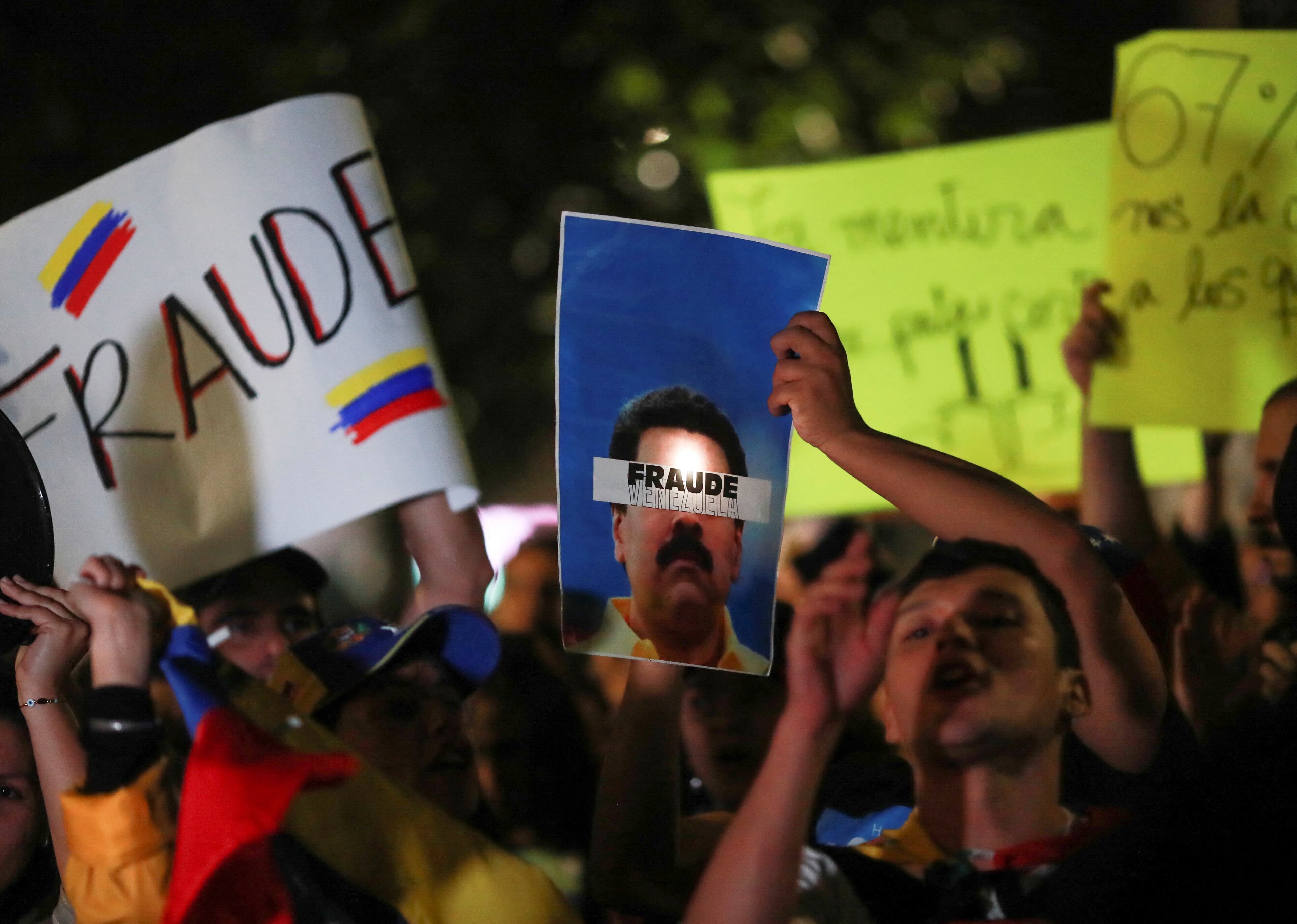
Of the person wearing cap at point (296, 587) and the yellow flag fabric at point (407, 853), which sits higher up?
the person wearing cap at point (296, 587)

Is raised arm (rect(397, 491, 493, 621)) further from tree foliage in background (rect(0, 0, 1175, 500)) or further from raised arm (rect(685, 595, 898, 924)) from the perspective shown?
tree foliage in background (rect(0, 0, 1175, 500))

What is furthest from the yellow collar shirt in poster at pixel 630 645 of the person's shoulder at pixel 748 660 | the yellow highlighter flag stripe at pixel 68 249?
the yellow highlighter flag stripe at pixel 68 249

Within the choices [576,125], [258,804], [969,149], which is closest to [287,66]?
[576,125]

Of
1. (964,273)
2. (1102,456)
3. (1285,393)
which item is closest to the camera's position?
(1285,393)

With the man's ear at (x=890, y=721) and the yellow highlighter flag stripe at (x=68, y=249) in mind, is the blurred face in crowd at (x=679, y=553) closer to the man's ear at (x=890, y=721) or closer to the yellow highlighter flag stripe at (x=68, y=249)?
the man's ear at (x=890, y=721)

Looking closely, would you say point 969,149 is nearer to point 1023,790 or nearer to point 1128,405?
point 1128,405

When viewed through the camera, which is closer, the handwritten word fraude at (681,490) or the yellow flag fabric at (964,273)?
the handwritten word fraude at (681,490)

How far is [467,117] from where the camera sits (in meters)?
2.58

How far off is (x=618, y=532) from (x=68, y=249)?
0.81 meters

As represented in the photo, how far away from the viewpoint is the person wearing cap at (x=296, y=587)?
5.66 feet

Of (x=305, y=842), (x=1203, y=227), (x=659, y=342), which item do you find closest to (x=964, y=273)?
(x=1203, y=227)

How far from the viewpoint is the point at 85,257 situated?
1636 millimetres

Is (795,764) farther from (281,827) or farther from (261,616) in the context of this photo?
(261,616)

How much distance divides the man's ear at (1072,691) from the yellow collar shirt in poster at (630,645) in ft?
0.95
